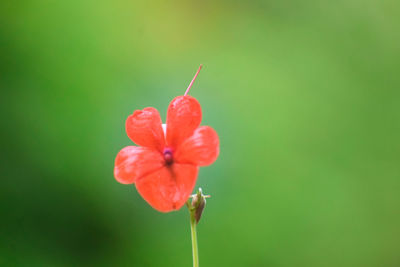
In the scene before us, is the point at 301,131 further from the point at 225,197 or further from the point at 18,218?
the point at 18,218

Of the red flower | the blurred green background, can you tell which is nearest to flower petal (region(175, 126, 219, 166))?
the red flower

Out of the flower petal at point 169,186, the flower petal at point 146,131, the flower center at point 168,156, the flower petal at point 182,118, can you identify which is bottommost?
the flower petal at point 169,186

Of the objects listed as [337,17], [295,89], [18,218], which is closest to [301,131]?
[295,89]

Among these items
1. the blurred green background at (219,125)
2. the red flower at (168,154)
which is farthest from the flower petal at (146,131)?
the blurred green background at (219,125)

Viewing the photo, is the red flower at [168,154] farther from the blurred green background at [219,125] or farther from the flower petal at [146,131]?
the blurred green background at [219,125]

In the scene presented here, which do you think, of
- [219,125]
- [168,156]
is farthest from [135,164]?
[219,125]

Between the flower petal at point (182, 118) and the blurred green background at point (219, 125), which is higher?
the blurred green background at point (219, 125)

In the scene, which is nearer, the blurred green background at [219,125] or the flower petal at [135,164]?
the flower petal at [135,164]
